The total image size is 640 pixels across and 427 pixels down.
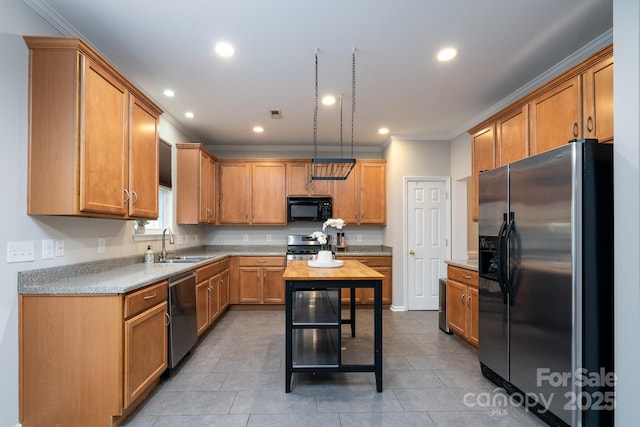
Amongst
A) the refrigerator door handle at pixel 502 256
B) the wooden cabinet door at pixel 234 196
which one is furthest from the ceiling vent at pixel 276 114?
the refrigerator door handle at pixel 502 256

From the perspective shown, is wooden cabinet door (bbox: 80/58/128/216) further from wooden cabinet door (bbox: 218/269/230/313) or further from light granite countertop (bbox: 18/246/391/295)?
wooden cabinet door (bbox: 218/269/230/313)

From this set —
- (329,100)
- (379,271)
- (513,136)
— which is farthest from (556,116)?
(379,271)

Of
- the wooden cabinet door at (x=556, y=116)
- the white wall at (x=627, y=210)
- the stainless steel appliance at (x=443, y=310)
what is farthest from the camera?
the stainless steel appliance at (x=443, y=310)

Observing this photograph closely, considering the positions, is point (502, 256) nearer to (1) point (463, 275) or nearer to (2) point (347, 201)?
(1) point (463, 275)

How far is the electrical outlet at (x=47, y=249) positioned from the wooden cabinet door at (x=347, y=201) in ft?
12.3

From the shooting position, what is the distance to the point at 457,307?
138 inches

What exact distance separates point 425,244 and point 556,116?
2742 mm

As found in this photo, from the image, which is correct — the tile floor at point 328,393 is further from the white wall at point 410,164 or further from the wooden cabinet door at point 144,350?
the white wall at point 410,164

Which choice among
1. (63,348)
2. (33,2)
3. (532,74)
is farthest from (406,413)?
(33,2)

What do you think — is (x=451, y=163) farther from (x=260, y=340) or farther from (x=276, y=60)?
(x=260, y=340)

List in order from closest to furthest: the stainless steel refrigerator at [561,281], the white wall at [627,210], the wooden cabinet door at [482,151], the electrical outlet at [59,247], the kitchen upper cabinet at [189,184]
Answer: the white wall at [627,210] → the stainless steel refrigerator at [561,281] → the electrical outlet at [59,247] → the wooden cabinet door at [482,151] → the kitchen upper cabinet at [189,184]

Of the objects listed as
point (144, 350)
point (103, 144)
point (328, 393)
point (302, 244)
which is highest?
point (103, 144)

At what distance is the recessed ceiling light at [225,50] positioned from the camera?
248 cm

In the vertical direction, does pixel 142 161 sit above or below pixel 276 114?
below
